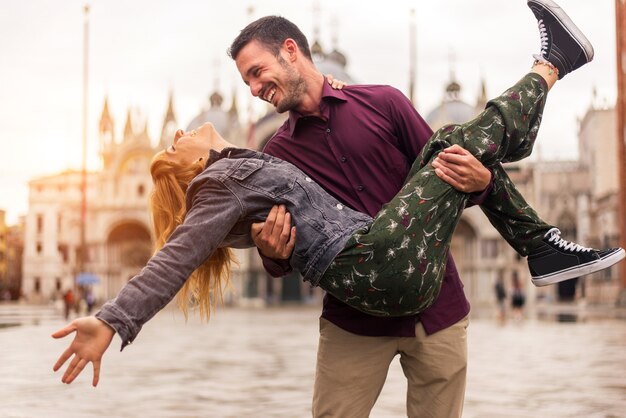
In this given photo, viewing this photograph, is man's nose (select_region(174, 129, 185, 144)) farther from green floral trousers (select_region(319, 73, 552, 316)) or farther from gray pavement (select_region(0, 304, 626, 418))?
gray pavement (select_region(0, 304, 626, 418))

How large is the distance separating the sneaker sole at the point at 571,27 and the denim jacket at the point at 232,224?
94cm

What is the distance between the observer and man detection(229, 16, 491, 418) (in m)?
2.94

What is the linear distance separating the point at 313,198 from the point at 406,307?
1.44ft

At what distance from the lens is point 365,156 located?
2982mm

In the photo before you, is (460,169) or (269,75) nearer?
(460,169)

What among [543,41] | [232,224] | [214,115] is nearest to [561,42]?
[543,41]

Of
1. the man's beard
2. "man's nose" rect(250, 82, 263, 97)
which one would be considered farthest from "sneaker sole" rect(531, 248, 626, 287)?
"man's nose" rect(250, 82, 263, 97)

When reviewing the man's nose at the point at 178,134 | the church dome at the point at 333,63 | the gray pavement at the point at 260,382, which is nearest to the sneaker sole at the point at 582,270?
the man's nose at the point at 178,134

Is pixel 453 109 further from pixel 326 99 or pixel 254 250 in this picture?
pixel 326 99

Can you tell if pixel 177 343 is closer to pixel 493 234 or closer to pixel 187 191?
pixel 187 191

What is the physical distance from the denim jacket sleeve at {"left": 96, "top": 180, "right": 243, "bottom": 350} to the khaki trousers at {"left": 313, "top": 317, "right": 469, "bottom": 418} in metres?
0.68

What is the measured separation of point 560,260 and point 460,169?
21.8 inches

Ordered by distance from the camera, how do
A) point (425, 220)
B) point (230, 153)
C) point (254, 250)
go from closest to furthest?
point (425, 220), point (230, 153), point (254, 250)

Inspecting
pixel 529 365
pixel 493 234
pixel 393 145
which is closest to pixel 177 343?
pixel 529 365
